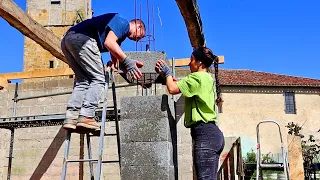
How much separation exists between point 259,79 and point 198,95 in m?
25.6

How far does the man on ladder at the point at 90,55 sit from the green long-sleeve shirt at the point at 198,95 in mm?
664

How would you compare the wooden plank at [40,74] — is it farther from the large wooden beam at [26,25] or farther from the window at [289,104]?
the window at [289,104]

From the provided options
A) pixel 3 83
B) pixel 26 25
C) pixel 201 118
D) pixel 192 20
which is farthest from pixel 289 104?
pixel 201 118

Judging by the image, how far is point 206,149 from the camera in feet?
9.76

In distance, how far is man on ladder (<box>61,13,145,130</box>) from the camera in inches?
127

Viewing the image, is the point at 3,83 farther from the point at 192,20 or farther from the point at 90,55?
the point at 90,55

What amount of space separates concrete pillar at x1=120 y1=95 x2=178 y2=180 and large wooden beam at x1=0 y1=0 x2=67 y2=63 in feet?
8.33

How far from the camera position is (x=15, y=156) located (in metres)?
6.54

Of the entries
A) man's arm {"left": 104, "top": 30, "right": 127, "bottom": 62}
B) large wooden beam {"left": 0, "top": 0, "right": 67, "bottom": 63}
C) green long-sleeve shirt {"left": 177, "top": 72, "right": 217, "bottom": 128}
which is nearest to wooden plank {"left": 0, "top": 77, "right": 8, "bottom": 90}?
large wooden beam {"left": 0, "top": 0, "right": 67, "bottom": 63}

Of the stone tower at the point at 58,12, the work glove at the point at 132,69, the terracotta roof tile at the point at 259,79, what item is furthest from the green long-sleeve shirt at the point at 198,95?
the stone tower at the point at 58,12

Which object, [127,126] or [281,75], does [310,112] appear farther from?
[127,126]

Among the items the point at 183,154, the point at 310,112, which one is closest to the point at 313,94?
the point at 310,112

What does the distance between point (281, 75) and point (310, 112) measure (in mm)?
3747

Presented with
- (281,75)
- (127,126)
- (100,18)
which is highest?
(281,75)
